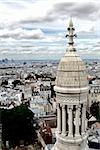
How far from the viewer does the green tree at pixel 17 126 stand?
44.4 m

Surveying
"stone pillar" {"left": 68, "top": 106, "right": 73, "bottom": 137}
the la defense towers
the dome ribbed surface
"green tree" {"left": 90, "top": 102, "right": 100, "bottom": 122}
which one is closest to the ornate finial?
the la defense towers

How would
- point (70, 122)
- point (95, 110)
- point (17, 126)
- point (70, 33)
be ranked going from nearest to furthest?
point (70, 122) < point (70, 33) < point (17, 126) < point (95, 110)

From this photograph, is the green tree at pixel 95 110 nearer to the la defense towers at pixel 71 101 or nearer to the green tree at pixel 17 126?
the green tree at pixel 17 126

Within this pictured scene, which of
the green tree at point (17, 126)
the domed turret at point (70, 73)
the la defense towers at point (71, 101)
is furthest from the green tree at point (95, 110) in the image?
the domed turret at point (70, 73)

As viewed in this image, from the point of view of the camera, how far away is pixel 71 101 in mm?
11234

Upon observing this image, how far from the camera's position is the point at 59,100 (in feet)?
37.4

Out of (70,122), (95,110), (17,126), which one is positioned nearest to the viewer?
(70,122)

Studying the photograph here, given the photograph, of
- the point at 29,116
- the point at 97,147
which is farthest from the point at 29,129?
the point at 97,147

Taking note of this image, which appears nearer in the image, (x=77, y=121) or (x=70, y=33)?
(x=77, y=121)

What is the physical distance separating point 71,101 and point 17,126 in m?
35.3

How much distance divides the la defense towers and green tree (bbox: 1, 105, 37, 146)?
33.5 m

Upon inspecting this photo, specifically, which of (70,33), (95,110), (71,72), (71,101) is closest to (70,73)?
(71,72)

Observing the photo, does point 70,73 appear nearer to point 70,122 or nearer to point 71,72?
point 71,72

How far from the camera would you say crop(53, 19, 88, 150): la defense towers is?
11.2 meters
